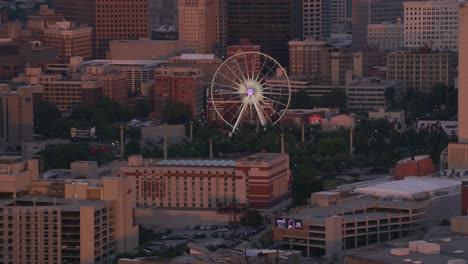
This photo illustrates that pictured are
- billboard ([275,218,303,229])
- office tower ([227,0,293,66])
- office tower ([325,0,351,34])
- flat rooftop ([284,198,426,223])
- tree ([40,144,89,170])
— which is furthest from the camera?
office tower ([325,0,351,34])

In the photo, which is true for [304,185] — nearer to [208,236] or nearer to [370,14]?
[208,236]

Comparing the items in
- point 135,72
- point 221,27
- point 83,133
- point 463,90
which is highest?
point 221,27

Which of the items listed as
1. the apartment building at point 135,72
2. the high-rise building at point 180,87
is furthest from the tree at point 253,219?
the apartment building at point 135,72

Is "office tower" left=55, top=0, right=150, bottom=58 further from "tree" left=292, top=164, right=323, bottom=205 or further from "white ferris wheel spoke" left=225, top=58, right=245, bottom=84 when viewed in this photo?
"tree" left=292, top=164, right=323, bottom=205

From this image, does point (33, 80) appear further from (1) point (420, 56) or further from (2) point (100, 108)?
(1) point (420, 56)

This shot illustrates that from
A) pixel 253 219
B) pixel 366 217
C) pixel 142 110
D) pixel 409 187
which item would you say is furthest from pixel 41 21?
pixel 366 217

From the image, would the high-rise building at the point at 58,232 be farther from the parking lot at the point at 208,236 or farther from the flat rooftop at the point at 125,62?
the flat rooftop at the point at 125,62

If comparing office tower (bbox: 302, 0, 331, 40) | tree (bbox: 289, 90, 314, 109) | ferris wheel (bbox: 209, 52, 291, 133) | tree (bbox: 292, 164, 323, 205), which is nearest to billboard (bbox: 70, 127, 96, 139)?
ferris wheel (bbox: 209, 52, 291, 133)
